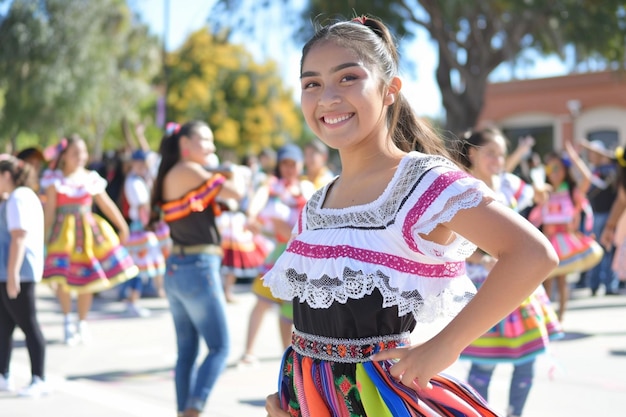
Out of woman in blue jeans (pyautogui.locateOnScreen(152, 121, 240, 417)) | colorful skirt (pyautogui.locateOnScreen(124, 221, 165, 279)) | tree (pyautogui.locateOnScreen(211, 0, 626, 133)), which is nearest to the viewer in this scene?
woman in blue jeans (pyautogui.locateOnScreen(152, 121, 240, 417))

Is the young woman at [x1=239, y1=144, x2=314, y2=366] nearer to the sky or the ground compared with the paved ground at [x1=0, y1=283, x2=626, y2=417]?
nearer to the sky

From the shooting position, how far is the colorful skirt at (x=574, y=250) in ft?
28.9

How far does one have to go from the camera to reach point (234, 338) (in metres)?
7.99

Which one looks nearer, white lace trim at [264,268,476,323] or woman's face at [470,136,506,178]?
white lace trim at [264,268,476,323]

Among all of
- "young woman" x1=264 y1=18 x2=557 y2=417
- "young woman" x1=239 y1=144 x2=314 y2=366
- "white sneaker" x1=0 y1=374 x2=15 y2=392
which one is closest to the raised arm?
"young woman" x1=264 y1=18 x2=557 y2=417

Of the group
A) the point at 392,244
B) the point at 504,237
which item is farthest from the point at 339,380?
the point at 504,237

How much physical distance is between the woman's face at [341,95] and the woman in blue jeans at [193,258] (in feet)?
8.68

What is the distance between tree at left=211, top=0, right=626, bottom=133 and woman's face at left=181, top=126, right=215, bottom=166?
11499 millimetres

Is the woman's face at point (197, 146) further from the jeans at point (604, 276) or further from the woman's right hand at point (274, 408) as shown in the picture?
the jeans at point (604, 276)

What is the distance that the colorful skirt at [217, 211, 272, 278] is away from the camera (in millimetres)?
10352

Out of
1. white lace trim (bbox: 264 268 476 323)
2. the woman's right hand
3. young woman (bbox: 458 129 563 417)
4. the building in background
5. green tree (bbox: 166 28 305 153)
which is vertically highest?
green tree (bbox: 166 28 305 153)

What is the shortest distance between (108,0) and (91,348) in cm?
2104

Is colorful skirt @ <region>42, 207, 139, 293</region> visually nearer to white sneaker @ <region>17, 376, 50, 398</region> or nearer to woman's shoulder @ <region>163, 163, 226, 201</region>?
white sneaker @ <region>17, 376, 50, 398</region>

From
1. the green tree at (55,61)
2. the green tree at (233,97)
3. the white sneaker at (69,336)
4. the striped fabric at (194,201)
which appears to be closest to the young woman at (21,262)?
the striped fabric at (194,201)
